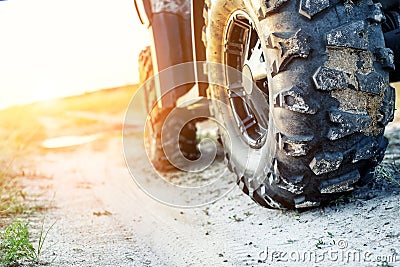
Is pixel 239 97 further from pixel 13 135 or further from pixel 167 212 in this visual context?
pixel 13 135

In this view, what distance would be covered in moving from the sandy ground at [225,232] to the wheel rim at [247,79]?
0.42 meters

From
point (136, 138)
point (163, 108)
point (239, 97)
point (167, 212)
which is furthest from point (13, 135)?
point (239, 97)

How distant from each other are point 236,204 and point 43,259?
1.11 meters

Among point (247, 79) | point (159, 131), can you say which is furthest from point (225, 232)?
point (159, 131)

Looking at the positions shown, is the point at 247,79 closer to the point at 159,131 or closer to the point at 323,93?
the point at 323,93

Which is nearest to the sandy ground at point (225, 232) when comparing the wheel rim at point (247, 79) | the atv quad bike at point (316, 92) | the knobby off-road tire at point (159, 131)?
the atv quad bike at point (316, 92)

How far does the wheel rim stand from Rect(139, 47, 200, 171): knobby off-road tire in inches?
49.4

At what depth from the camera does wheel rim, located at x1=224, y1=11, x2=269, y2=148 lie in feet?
7.98

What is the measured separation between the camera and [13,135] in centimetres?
693

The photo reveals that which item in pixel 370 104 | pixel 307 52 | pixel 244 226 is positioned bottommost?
pixel 244 226

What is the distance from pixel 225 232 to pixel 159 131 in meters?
1.66

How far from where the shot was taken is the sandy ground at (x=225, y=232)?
6.42 ft

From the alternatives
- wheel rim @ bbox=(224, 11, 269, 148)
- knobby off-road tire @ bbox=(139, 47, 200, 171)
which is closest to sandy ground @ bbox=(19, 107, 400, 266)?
wheel rim @ bbox=(224, 11, 269, 148)

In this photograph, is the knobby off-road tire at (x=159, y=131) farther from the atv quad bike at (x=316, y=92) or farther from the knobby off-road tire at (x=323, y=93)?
the knobby off-road tire at (x=323, y=93)
